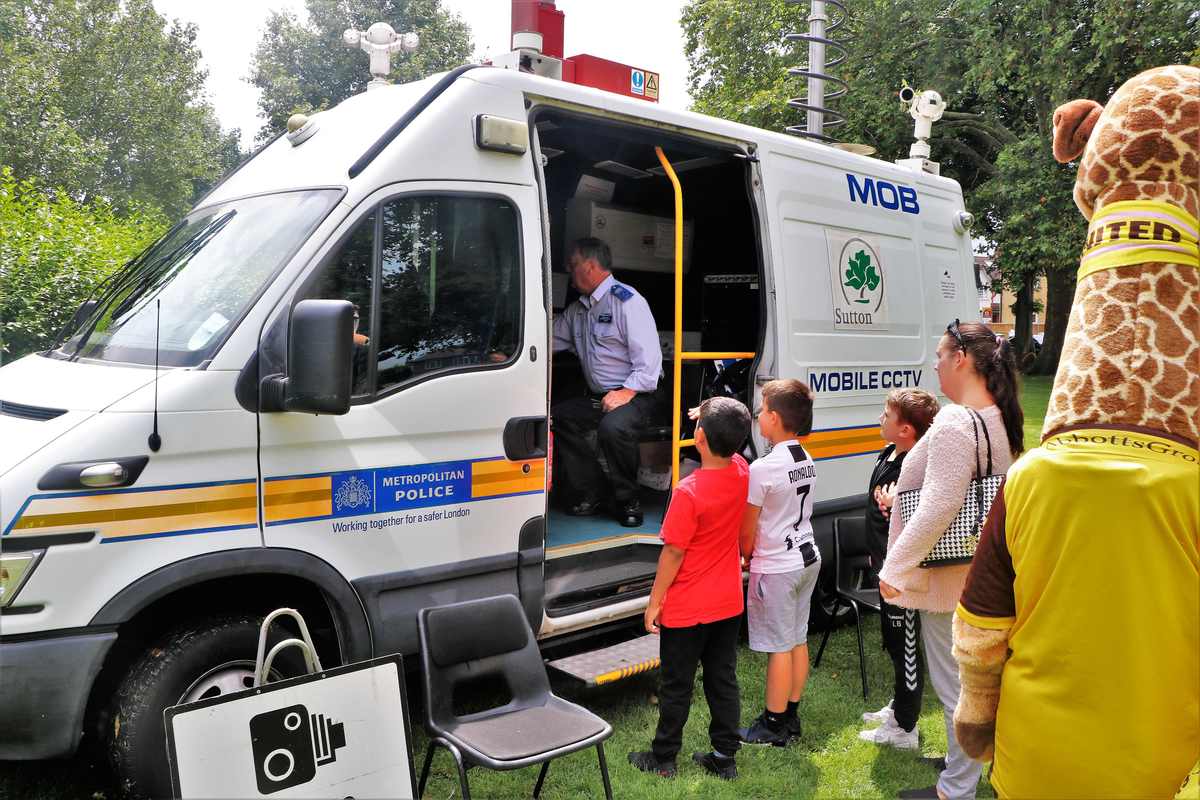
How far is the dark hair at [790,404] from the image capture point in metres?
3.75

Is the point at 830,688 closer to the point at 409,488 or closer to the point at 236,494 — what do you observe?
the point at 409,488

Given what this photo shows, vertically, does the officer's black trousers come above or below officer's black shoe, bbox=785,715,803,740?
above

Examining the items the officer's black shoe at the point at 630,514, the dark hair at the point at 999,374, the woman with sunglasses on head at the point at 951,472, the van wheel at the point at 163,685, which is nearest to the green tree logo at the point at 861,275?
the officer's black shoe at the point at 630,514

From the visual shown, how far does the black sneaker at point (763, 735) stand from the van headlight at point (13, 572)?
8.88ft

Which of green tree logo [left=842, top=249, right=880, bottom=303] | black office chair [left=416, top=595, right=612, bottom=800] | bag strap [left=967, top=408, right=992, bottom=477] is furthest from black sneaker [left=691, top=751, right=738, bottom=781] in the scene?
green tree logo [left=842, top=249, right=880, bottom=303]

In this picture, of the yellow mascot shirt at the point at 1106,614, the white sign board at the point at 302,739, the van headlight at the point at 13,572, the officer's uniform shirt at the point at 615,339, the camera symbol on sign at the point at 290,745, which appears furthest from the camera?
the officer's uniform shirt at the point at 615,339

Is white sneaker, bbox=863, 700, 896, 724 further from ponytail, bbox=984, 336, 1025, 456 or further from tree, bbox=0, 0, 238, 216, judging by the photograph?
tree, bbox=0, 0, 238, 216

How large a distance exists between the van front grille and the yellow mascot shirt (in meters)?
2.75

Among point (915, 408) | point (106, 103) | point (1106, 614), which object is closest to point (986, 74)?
point (915, 408)

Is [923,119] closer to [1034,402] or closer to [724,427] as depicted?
[724,427]

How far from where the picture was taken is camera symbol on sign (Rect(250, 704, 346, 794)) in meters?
2.41

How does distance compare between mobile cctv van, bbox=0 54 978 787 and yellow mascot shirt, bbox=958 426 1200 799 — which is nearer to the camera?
yellow mascot shirt, bbox=958 426 1200 799

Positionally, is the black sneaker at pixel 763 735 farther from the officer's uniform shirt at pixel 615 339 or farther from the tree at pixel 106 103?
the tree at pixel 106 103

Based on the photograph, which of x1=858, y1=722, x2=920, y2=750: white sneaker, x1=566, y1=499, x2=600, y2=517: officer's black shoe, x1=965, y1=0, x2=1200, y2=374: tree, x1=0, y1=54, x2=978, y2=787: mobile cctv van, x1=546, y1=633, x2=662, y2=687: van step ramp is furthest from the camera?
x1=965, y1=0, x2=1200, y2=374: tree
